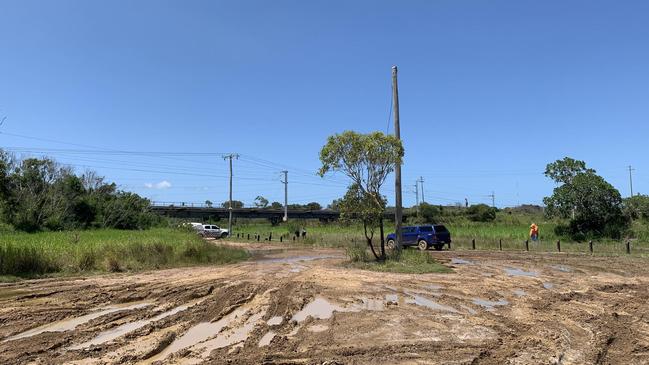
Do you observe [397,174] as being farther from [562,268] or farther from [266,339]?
[266,339]

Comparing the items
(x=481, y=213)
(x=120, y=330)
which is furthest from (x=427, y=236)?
(x=481, y=213)

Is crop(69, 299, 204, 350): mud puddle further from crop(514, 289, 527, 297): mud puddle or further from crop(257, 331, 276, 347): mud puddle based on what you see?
crop(514, 289, 527, 297): mud puddle

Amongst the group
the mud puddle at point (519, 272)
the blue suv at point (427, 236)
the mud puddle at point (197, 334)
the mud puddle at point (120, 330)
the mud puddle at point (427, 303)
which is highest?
the blue suv at point (427, 236)

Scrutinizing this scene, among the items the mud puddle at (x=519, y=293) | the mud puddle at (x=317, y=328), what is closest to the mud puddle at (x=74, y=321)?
the mud puddle at (x=317, y=328)

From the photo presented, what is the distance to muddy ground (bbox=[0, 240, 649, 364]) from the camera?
7371mm

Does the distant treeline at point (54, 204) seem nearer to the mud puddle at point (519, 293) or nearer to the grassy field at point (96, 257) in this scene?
the grassy field at point (96, 257)

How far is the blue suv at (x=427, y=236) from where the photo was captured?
114 feet

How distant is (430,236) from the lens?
34.8 m

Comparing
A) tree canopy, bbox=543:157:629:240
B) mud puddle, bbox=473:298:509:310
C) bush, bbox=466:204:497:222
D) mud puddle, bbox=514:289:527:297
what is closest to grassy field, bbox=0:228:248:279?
mud puddle, bbox=473:298:509:310

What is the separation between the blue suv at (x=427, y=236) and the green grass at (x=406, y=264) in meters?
11.1

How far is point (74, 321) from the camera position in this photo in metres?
10.2

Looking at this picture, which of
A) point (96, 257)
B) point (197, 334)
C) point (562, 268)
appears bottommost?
point (197, 334)

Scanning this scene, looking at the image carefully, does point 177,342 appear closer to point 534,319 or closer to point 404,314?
point 404,314

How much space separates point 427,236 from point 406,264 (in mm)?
14075
